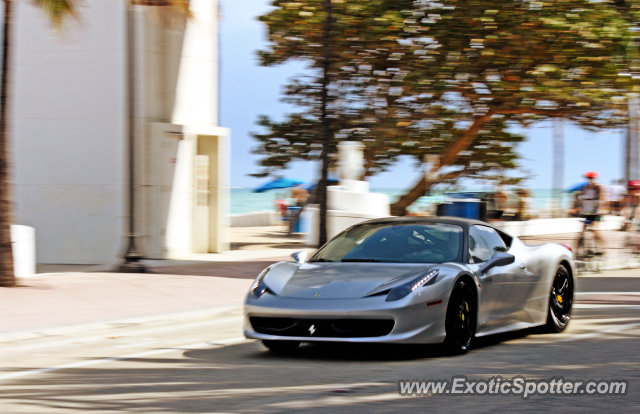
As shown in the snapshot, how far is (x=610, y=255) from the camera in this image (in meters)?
17.6

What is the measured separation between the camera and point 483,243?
26.5 ft

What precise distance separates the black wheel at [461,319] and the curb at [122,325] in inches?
154

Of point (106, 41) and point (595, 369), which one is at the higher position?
point (106, 41)

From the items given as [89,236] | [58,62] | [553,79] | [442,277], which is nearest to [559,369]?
[442,277]

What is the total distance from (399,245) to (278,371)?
1.89m

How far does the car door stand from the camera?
7.52m

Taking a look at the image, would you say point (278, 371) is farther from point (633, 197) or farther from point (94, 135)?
point (633, 197)

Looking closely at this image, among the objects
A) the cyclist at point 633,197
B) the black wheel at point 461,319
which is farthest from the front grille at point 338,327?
the cyclist at point 633,197

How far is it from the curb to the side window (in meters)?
3.67

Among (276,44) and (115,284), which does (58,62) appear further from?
(115,284)

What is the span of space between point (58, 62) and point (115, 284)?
790 cm

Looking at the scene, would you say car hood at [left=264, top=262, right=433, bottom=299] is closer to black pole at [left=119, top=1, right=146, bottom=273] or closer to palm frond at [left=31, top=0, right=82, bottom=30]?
palm frond at [left=31, top=0, right=82, bottom=30]

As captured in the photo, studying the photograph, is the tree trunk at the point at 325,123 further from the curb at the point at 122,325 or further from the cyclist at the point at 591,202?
the cyclist at the point at 591,202

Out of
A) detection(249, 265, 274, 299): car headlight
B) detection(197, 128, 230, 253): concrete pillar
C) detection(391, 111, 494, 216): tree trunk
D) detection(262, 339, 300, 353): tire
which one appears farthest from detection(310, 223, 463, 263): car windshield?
detection(197, 128, 230, 253): concrete pillar
